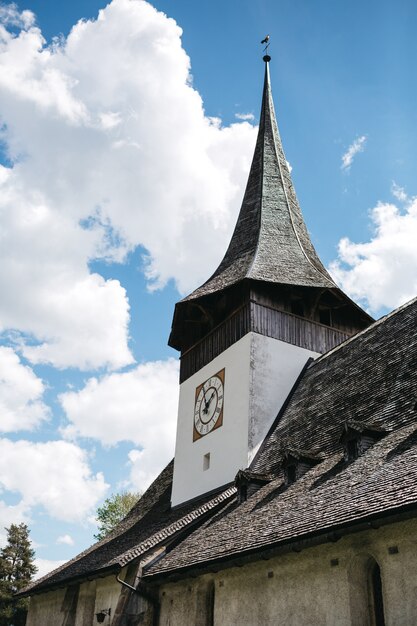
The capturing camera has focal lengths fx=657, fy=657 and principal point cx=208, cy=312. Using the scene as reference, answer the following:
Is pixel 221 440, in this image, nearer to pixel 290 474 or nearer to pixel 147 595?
pixel 147 595

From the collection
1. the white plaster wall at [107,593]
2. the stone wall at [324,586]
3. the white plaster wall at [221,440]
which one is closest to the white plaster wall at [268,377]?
the white plaster wall at [221,440]

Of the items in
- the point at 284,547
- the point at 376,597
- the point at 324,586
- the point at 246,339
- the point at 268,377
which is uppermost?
the point at 246,339

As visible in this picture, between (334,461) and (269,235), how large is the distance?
1262 cm

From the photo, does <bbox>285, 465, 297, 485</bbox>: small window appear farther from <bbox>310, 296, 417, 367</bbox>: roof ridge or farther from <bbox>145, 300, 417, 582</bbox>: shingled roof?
<bbox>310, 296, 417, 367</bbox>: roof ridge

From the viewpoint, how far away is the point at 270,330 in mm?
20203

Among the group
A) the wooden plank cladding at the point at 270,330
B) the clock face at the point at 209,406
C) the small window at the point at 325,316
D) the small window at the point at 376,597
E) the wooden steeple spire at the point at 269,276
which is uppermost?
the wooden steeple spire at the point at 269,276

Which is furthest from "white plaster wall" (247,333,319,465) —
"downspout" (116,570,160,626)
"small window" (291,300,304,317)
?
"downspout" (116,570,160,626)

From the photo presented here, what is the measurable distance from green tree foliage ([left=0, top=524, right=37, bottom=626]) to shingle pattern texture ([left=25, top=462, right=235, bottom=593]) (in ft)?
77.2

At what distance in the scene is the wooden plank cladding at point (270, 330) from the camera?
20.2 metres

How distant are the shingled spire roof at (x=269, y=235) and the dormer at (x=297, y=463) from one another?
7.73 meters

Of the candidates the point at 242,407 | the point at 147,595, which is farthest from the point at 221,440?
the point at 147,595

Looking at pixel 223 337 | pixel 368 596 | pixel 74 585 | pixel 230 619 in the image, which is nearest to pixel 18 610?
pixel 74 585

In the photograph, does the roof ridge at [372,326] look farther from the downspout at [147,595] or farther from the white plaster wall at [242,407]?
the downspout at [147,595]

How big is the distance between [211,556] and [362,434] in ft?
12.0
